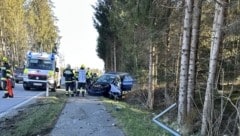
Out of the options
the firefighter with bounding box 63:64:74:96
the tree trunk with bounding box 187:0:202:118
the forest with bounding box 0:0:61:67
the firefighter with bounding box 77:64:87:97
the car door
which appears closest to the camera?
the tree trunk with bounding box 187:0:202:118

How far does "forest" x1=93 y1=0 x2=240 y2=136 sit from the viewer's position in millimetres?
10227

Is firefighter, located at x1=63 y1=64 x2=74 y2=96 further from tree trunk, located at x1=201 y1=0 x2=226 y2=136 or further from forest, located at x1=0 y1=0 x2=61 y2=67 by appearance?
forest, located at x1=0 y1=0 x2=61 y2=67

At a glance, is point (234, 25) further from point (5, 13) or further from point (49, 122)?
point (5, 13)

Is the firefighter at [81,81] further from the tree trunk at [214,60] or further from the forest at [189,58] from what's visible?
the tree trunk at [214,60]

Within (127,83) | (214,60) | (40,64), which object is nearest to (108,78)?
(127,83)

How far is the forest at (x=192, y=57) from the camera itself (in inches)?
403

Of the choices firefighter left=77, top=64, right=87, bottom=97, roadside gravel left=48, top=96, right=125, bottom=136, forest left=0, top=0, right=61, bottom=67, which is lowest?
roadside gravel left=48, top=96, right=125, bottom=136

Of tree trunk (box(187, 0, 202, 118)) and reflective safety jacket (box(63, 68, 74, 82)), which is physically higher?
tree trunk (box(187, 0, 202, 118))

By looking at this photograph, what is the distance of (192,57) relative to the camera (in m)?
12.3

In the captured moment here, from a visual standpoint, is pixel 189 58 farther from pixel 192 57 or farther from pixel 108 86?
pixel 108 86

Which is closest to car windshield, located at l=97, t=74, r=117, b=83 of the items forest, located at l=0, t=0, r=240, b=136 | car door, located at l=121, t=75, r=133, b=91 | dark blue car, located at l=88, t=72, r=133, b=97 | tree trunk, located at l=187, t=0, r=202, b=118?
dark blue car, located at l=88, t=72, r=133, b=97

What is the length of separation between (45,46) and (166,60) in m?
68.5

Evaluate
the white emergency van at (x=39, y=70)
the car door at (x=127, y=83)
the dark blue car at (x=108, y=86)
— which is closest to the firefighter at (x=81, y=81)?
the dark blue car at (x=108, y=86)

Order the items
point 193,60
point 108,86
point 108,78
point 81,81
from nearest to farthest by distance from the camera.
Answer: point 193,60
point 81,81
point 108,86
point 108,78
